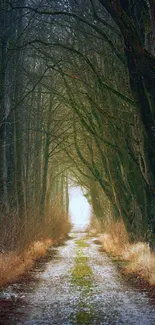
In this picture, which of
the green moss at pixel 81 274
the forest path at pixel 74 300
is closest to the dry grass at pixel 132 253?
the forest path at pixel 74 300

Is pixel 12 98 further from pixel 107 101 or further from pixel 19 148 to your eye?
pixel 107 101

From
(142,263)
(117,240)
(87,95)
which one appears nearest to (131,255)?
(142,263)

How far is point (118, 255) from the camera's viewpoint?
15.8 meters

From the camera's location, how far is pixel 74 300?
24.8 ft

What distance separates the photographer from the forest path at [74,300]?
20.2 ft

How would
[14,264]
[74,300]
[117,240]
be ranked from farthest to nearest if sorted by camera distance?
[117,240]
[14,264]
[74,300]

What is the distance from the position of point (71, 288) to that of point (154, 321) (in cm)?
320

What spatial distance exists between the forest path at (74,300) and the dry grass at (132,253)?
484 millimetres

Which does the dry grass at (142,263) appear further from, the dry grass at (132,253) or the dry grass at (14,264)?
the dry grass at (14,264)

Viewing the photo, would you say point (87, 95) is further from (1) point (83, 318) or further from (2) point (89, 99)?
(1) point (83, 318)

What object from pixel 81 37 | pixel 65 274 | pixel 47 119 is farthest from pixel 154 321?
pixel 47 119

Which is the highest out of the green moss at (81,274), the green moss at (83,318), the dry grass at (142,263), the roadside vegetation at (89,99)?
the roadside vegetation at (89,99)

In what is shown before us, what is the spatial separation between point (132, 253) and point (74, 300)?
21.0ft

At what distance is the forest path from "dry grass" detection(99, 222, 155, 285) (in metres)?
0.48
